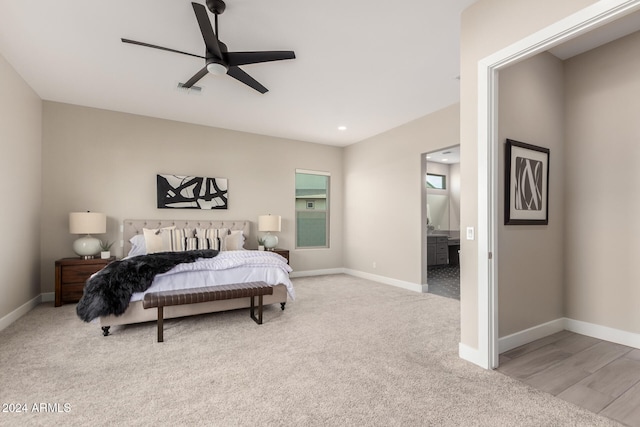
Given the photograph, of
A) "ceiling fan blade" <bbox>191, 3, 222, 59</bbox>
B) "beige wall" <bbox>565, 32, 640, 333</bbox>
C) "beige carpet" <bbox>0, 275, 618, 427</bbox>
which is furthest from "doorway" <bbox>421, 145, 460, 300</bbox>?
"ceiling fan blade" <bbox>191, 3, 222, 59</bbox>

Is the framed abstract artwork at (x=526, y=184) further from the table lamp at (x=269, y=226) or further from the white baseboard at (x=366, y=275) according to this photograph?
the table lamp at (x=269, y=226)

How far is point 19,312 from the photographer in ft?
12.2

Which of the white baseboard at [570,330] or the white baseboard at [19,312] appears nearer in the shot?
the white baseboard at [570,330]

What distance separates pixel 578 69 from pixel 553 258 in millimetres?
2085

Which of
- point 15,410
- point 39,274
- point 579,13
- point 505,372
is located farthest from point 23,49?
point 505,372

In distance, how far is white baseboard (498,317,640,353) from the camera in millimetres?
2801

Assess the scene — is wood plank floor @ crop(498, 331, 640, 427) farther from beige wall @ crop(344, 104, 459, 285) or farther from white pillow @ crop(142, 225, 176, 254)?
white pillow @ crop(142, 225, 176, 254)

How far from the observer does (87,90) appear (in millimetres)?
4184

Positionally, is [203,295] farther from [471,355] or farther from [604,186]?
[604,186]

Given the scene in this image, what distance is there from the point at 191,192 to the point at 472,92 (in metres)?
4.65

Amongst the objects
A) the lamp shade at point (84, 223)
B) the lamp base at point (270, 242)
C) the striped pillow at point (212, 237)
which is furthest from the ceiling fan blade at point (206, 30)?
the lamp base at point (270, 242)

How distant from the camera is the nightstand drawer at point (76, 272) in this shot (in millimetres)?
4227

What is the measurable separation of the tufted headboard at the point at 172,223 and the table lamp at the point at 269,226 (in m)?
0.32

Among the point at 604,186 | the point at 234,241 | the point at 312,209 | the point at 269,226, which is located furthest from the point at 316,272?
the point at 604,186
